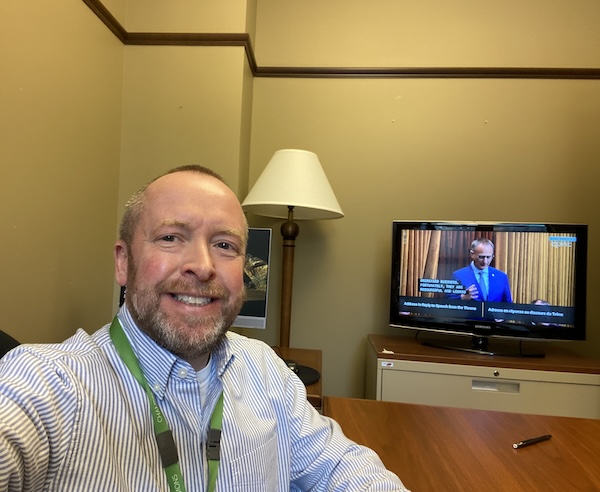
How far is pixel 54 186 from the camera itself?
1.44 m

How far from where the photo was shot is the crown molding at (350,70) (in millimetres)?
1961

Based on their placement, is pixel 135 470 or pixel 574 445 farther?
pixel 574 445

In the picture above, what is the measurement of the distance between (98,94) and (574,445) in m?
2.07

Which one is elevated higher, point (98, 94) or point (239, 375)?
point (98, 94)

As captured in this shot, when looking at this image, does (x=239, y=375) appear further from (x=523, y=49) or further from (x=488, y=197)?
(x=523, y=49)

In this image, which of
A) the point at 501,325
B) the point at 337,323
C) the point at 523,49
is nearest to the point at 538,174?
A: the point at 523,49

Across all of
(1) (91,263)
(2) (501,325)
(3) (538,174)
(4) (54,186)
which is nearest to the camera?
(4) (54,186)

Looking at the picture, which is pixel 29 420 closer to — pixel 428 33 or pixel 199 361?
pixel 199 361

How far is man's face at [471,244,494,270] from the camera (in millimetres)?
1891

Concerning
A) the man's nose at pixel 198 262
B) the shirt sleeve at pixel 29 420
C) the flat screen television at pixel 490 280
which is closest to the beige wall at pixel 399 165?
the flat screen television at pixel 490 280

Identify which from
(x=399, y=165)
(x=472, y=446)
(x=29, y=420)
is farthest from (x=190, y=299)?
(x=399, y=165)

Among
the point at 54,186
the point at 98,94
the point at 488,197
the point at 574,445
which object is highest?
the point at 98,94

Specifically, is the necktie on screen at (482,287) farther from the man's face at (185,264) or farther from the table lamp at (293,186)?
the man's face at (185,264)

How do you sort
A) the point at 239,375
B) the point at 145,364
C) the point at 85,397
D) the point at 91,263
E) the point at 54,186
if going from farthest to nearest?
the point at 91,263
the point at 54,186
the point at 239,375
the point at 145,364
the point at 85,397
